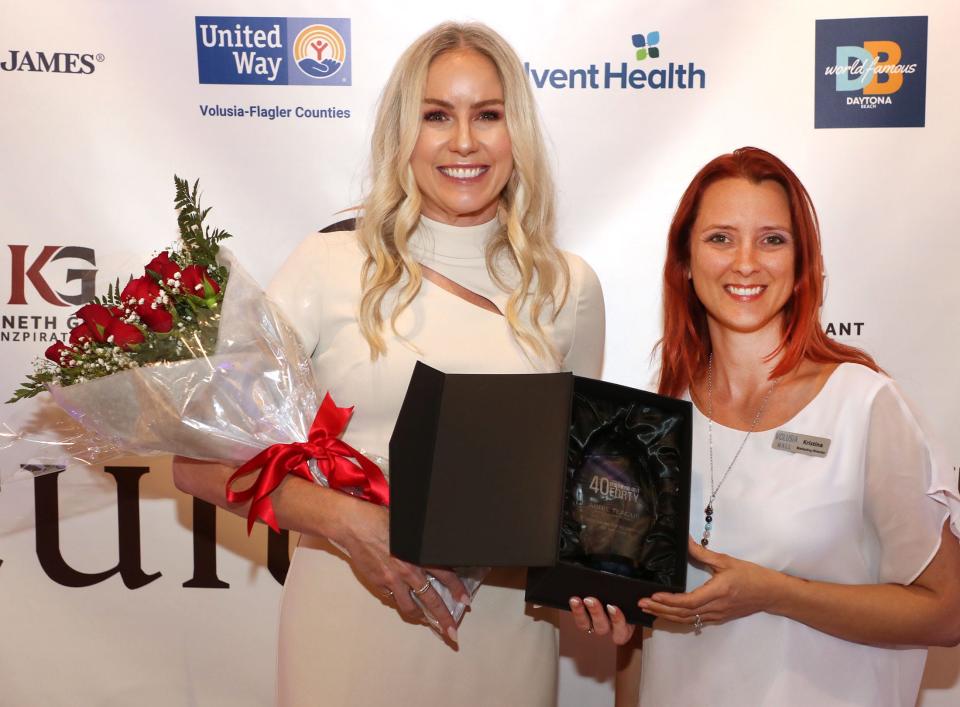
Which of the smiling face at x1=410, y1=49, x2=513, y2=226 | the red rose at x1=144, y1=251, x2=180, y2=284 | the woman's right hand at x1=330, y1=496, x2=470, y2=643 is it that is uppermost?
the smiling face at x1=410, y1=49, x2=513, y2=226

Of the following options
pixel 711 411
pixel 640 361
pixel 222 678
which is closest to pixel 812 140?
pixel 640 361

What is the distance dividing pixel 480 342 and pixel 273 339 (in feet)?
1.68

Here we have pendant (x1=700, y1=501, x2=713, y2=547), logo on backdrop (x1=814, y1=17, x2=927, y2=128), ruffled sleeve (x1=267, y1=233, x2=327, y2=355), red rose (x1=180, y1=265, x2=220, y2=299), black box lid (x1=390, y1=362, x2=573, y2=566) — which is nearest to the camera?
black box lid (x1=390, y1=362, x2=573, y2=566)

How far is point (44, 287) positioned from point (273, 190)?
887 millimetres

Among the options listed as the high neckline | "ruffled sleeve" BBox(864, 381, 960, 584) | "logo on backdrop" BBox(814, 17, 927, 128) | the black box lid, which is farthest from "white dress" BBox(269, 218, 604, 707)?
"logo on backdrop" BBox(814, 17, 927, 128)

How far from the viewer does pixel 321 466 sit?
1.93 m

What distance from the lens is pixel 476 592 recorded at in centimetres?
210

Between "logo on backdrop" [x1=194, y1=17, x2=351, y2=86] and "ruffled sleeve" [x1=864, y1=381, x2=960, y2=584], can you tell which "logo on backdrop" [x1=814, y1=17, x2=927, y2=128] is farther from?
"logo on backdrop" [x1=194, y1=17, x2=351, y2=86]

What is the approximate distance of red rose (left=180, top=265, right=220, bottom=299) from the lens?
186 centimetres

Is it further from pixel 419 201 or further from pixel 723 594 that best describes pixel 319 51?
pixel 723 594

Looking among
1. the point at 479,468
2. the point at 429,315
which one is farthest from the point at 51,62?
the point at 479,468

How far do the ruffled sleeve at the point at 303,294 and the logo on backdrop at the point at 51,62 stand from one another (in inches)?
57.8

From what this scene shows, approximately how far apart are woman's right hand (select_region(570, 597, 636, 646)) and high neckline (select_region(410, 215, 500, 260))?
95 cm

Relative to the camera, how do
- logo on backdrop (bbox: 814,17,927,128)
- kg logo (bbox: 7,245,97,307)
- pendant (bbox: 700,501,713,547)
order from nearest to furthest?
1. pendant (bbox: 700,501,713,547)
2. logo on backdrop (bbox: 814,17,927,128)
3. kg logo (bbox: 7,245,97,307)
